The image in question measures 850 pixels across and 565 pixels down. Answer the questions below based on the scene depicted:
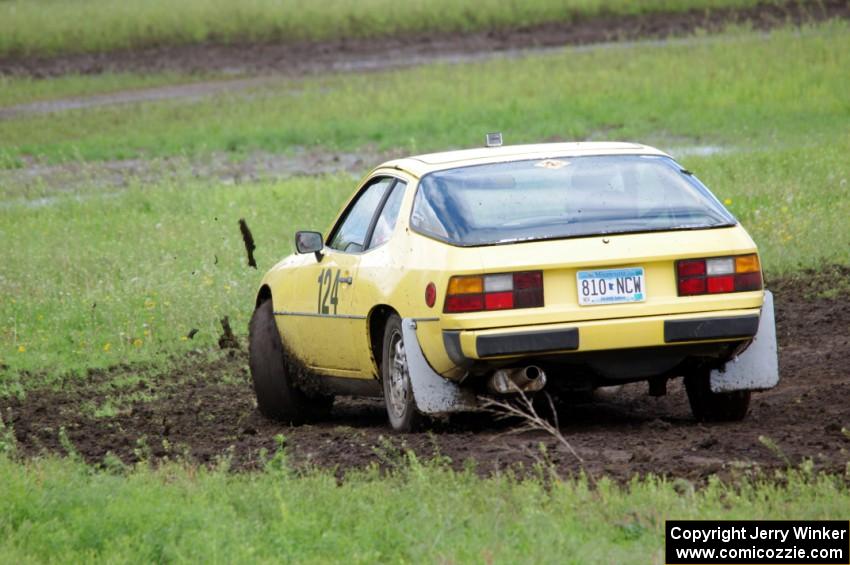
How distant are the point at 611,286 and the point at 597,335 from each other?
246 mm

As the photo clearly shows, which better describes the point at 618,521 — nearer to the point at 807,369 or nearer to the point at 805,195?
the point at 807,369

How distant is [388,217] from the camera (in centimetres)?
955

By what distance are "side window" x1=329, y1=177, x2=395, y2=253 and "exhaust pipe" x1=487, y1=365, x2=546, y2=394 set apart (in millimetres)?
1510

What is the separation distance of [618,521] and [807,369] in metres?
4.41

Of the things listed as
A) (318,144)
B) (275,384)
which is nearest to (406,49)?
(318,144)

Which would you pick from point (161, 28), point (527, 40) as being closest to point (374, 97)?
point (527, 40)

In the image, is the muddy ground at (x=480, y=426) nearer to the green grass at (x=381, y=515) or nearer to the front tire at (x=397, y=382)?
the front tire at (x=397, y=382)

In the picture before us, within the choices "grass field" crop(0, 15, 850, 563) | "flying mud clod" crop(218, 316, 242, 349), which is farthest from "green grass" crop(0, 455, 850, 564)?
"flying mud clod" crop(218, 316, 242, 349)

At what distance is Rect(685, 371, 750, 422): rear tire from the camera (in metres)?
9.06

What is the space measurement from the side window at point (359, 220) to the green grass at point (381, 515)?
99.8 inches

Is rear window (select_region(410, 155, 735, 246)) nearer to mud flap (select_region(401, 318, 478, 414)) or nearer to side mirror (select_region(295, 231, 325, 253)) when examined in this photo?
mud flap (select_region(401, 318, 478, 414))

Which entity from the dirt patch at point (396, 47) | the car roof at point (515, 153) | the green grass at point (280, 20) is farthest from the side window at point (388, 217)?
the green grass at point (280, 20)

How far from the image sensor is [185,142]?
29.5 metres

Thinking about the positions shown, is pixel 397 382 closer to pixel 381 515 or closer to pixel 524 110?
pixel 381 515
